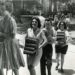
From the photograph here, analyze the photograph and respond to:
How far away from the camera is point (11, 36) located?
3182 millimetres

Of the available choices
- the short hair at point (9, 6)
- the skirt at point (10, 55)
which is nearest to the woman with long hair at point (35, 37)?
the skirt at point (10, 55)

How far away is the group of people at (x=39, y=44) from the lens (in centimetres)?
308

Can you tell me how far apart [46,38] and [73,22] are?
14.9 inches

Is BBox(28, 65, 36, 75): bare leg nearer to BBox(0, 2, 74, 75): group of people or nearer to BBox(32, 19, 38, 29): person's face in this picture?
BBox(0, 2, 74, 75): group of people

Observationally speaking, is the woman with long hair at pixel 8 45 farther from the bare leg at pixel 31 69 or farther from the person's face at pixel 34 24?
the person's face at pixel 34 24

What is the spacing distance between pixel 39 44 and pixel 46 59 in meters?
0.21

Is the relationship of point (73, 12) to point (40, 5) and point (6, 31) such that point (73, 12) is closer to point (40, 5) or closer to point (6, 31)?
point (40, 5)

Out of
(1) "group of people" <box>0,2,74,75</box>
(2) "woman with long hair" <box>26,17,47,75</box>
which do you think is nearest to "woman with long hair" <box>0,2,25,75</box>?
(1) "group of people" <box>0,2,74,75</box>

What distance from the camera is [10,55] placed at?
323 cm

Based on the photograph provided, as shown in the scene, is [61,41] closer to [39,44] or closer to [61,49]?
[61,49]

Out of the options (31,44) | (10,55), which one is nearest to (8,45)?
(10,55)

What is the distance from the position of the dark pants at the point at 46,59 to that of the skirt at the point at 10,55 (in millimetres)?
249

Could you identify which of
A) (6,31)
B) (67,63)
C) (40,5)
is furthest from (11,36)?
(67,63)

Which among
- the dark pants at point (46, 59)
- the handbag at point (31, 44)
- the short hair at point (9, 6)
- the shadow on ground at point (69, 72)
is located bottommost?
the shadow on ground at point (69, 72)
